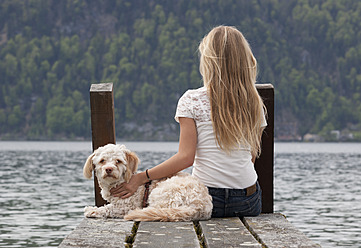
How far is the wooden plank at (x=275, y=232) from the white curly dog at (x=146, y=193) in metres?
0.35

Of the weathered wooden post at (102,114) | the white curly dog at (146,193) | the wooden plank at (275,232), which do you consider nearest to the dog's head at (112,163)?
the white curly dog at (146,193)

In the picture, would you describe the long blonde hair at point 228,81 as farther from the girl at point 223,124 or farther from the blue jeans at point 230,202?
the blue jeans at point 230,202

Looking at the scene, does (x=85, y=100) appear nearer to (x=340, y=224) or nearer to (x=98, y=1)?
(x=98, y=1)

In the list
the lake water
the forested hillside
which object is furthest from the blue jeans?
the forested hillside

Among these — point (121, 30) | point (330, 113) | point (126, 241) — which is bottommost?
point (330, 113)

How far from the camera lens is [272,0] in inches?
5359

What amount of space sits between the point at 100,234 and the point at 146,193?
0.94 metres

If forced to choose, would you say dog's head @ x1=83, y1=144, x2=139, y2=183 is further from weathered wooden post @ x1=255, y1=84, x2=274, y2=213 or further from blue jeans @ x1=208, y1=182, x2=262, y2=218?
weathered wooden post @ x1=255, y1=84, x2=274, y2=213

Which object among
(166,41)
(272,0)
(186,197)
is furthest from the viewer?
(272,0)

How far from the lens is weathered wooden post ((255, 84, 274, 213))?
488cm

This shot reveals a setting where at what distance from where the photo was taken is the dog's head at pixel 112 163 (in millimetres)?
4367

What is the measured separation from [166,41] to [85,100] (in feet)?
72.6

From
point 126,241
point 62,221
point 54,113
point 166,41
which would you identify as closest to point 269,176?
point 126,241

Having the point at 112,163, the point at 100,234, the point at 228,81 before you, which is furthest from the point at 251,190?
the point at 100,234
